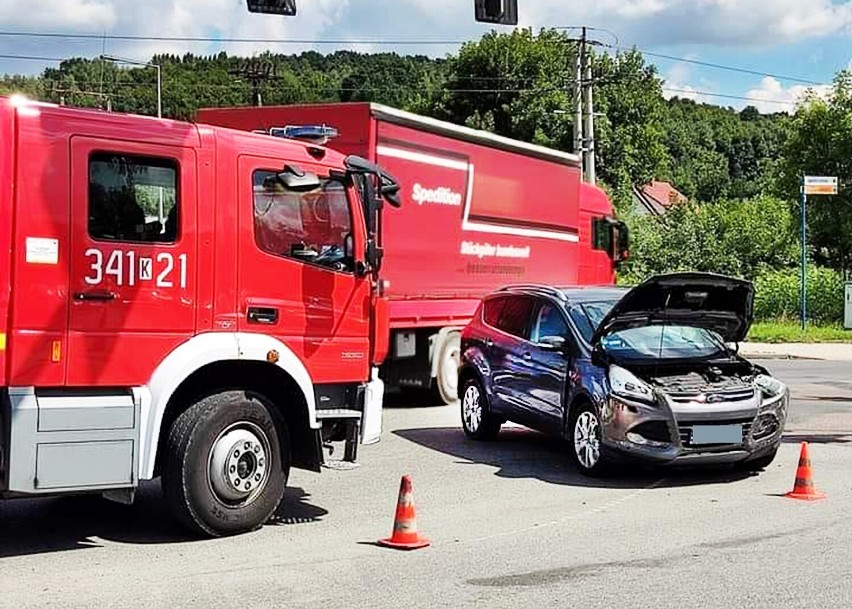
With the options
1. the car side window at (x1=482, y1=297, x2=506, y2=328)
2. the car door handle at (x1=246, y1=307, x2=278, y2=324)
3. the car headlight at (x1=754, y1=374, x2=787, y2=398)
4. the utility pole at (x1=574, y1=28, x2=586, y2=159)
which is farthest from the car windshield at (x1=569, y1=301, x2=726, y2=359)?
the utility pole at (x1=574, y1=28, x2=586, y2=159)

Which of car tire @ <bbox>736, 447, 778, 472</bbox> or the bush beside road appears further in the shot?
the bush beside road

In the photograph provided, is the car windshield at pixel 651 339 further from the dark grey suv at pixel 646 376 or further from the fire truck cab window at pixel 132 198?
the fire truck cab window at pixel 132 198

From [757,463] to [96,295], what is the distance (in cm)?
625

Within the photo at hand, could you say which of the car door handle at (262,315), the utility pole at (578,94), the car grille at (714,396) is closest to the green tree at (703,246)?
the utility pole at (578,94)

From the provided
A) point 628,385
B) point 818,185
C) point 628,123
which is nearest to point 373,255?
point 628,385

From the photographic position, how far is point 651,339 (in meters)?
10.7

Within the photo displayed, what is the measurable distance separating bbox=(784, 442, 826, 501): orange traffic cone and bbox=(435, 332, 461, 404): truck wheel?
7250 mm

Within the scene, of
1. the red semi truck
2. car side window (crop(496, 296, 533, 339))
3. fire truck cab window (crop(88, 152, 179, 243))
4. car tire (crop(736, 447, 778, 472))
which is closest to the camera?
fire truck cab window (crop(88, 152, 179, 243))

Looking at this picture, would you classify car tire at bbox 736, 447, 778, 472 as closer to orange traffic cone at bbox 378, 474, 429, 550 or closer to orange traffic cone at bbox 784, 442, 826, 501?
orange traffic cone at bbox 784, 442, 826, 501

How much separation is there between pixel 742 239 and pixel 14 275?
1777 inches

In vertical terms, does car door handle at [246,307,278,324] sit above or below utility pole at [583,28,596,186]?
below

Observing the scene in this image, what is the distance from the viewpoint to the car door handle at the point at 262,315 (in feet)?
25.6

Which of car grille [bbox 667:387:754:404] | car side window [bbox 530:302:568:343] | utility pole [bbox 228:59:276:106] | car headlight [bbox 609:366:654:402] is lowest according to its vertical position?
car grille [bbox 667:387:754:404]

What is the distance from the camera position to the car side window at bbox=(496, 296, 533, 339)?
1196 cm
